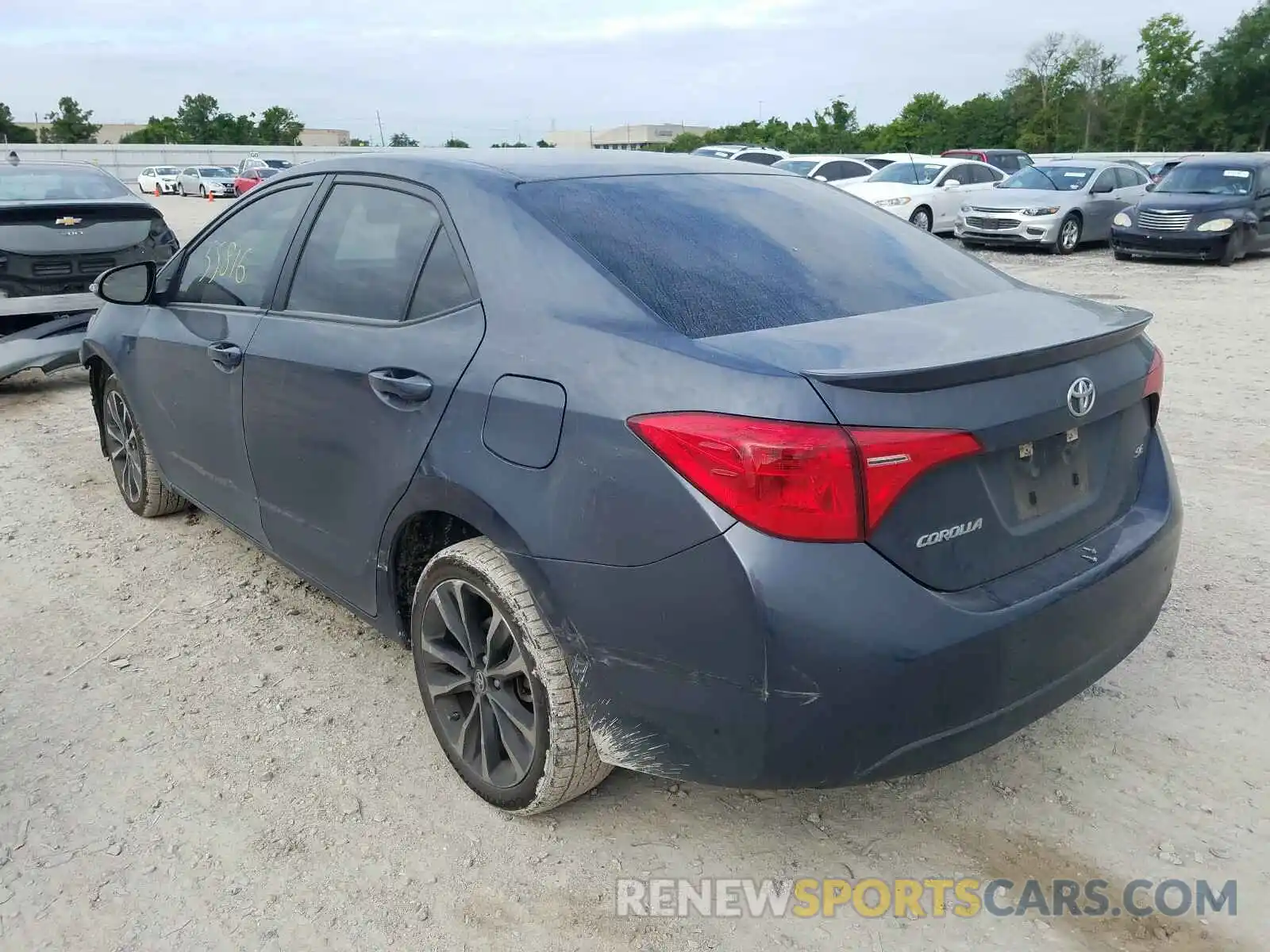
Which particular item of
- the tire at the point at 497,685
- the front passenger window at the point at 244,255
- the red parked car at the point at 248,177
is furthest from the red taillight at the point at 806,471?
the red parked car at the point at 248,177

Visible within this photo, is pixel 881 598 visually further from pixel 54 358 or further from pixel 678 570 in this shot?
pixel 54 358

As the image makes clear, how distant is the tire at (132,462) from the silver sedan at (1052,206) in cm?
1537

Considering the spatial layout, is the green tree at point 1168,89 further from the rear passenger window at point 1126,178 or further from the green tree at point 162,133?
the green tree at point 162,133

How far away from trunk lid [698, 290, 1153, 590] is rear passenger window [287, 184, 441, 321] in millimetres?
1098

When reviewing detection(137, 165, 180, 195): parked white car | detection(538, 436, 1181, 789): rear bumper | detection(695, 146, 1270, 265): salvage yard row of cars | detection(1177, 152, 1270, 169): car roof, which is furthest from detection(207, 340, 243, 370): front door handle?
detection(137, 165, 180, 195): parked white car

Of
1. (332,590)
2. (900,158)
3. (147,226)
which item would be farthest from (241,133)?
(332,590)

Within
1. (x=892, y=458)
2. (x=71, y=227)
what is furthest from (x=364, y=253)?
(x=71, y=227)

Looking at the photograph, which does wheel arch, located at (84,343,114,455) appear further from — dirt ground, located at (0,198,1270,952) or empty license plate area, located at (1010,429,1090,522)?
empty license plate area, located at (1010,429,1090,522)

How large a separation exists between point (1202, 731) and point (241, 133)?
91409 millimetres

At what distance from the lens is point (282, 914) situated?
236 centimetres

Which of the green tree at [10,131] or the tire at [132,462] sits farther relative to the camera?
the green tree at [10,131]

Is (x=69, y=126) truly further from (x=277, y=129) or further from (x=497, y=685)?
(x=497, y=685)

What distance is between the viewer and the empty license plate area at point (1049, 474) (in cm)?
225

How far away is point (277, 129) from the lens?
8038 centimetres
